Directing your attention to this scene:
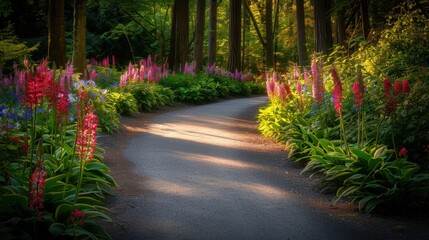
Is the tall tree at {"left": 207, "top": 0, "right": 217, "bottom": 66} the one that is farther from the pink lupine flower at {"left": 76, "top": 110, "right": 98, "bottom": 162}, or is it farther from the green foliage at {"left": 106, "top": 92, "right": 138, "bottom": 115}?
the pink lupine flower at {"left": 76, "top": 110, "right": 98, "bottom": 162}

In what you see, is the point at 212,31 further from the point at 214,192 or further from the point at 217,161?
the point at 214,192

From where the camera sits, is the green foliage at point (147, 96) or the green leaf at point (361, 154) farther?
the green foliage at point (147, 96)

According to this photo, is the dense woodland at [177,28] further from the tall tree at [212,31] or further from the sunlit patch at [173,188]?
the sunlit patch at [173,188]

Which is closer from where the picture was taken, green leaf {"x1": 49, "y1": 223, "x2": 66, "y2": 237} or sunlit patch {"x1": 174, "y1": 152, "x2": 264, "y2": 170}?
green leaf {"x1": 49, "y1": 223, "x2": 66, "y2": 237}

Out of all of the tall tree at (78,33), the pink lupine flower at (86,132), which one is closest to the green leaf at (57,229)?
the pink lupine flower at (86,132)

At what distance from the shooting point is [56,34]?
13727mm

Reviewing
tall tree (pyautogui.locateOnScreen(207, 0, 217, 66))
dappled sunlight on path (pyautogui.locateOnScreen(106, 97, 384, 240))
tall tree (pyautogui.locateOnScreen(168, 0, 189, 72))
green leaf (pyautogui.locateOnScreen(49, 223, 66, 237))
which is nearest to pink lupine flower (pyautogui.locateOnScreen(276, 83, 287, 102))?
dappled sunlight on path (pyautogui.locateOnScreen(106, 97, 384, 240))

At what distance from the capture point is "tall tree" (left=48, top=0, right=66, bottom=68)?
13.7 m

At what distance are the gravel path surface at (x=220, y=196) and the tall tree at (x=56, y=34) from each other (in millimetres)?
4788

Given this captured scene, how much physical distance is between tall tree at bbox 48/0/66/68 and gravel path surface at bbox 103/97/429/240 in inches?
189

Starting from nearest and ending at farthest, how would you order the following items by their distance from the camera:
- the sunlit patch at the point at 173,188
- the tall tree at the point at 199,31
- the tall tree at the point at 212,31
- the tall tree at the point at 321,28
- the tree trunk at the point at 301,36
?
the sunlit patch at the point at 173,188, the tall tree at the point at 321,28, the tree trunk at the point at 301,36, the tall tree at the point at 199,31, the tall tree at the point at 212,31

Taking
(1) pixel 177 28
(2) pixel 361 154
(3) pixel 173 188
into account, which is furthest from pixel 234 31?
(2) pixel 361 154

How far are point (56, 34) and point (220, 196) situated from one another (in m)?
9.60

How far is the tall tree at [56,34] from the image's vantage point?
1369 centimetres
